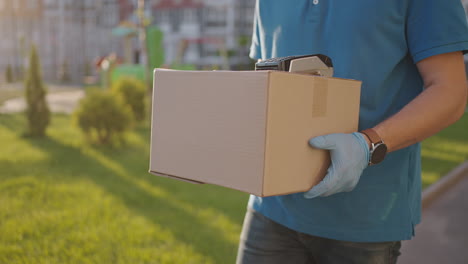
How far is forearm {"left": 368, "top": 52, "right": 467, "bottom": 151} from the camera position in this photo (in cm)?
119

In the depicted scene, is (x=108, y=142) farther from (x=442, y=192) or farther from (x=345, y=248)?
(x=345, y=248)

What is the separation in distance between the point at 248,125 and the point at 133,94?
880 centimetres

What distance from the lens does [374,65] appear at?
4.18ft

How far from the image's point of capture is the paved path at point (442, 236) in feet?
12.2

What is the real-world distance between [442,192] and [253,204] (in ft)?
16.0

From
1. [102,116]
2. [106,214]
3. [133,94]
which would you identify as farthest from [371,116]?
[133,94]

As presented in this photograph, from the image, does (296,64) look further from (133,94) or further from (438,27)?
(133,94)

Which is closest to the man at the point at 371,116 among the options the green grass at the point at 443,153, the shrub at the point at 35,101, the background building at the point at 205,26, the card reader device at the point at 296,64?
the card reader device at the point at 296,64

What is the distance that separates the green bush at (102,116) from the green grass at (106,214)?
801mm

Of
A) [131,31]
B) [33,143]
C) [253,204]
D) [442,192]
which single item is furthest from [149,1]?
[253,204]

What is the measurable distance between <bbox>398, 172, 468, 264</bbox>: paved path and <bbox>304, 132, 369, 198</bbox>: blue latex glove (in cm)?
283

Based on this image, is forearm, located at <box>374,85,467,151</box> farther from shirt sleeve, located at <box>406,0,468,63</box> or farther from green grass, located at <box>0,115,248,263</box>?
green grass, located at <box>0,115,248,263</box>

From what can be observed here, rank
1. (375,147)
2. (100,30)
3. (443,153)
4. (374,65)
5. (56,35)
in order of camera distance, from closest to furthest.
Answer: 1. (375,147)
2. (374,65)
3. (443,153)
4. (56,35)
5. (100,30)

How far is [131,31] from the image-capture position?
17.0 meters
